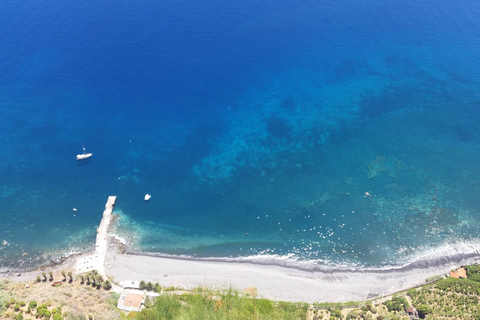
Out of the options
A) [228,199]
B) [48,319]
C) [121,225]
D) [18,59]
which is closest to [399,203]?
[228,199]

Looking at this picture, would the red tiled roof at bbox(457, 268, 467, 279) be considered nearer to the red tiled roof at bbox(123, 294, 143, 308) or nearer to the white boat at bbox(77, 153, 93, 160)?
the red tiled roof at bbox(123, 294, 143, 308)

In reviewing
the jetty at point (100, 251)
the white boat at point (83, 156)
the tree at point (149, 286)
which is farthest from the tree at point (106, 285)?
the white boat at point (83, 156)

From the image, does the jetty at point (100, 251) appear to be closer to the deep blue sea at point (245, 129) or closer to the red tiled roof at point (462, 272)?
the deep blue sea at point (245, 129)

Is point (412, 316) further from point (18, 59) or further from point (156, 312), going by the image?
point (18, 59)

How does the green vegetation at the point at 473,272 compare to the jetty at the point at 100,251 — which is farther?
the jetty at the point at 100,251

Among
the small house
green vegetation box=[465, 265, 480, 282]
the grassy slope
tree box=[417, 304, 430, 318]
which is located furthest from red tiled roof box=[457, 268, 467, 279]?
the small house

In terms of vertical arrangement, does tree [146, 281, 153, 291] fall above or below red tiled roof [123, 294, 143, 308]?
below

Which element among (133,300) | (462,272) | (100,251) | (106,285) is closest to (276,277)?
(133,300)
